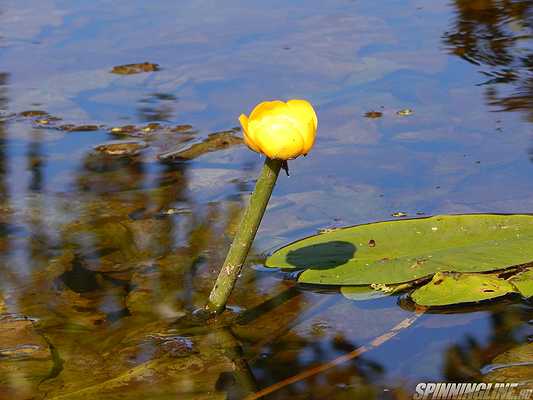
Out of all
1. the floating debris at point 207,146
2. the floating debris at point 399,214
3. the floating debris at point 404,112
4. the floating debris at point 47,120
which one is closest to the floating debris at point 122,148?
the floating debris at point 207,146

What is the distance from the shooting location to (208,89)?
348cm

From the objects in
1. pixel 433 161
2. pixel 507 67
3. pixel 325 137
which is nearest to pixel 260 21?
pixel 507 67

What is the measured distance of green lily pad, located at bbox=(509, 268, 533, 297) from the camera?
1.77 m

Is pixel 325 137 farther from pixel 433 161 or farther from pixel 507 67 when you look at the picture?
pixel 507 67

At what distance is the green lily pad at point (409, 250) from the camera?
186cm

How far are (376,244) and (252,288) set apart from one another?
281 millimetres

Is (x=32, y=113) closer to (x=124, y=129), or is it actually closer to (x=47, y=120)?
(x=47, y=120)

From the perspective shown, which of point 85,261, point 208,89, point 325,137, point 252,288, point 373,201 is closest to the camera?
point 252,288

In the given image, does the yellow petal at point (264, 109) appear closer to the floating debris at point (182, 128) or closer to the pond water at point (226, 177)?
the pond water at point (226, 177)

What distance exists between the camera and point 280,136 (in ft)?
4.95

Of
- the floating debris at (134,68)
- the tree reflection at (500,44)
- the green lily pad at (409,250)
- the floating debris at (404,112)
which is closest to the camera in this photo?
the green lily pad at (409,250)

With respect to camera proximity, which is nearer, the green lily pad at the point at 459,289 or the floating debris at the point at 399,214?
the green lily pad at the point at 459,289

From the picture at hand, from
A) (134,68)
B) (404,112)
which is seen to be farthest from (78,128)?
(404,112)

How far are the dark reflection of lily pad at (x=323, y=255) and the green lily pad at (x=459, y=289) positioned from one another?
204 millimetres
